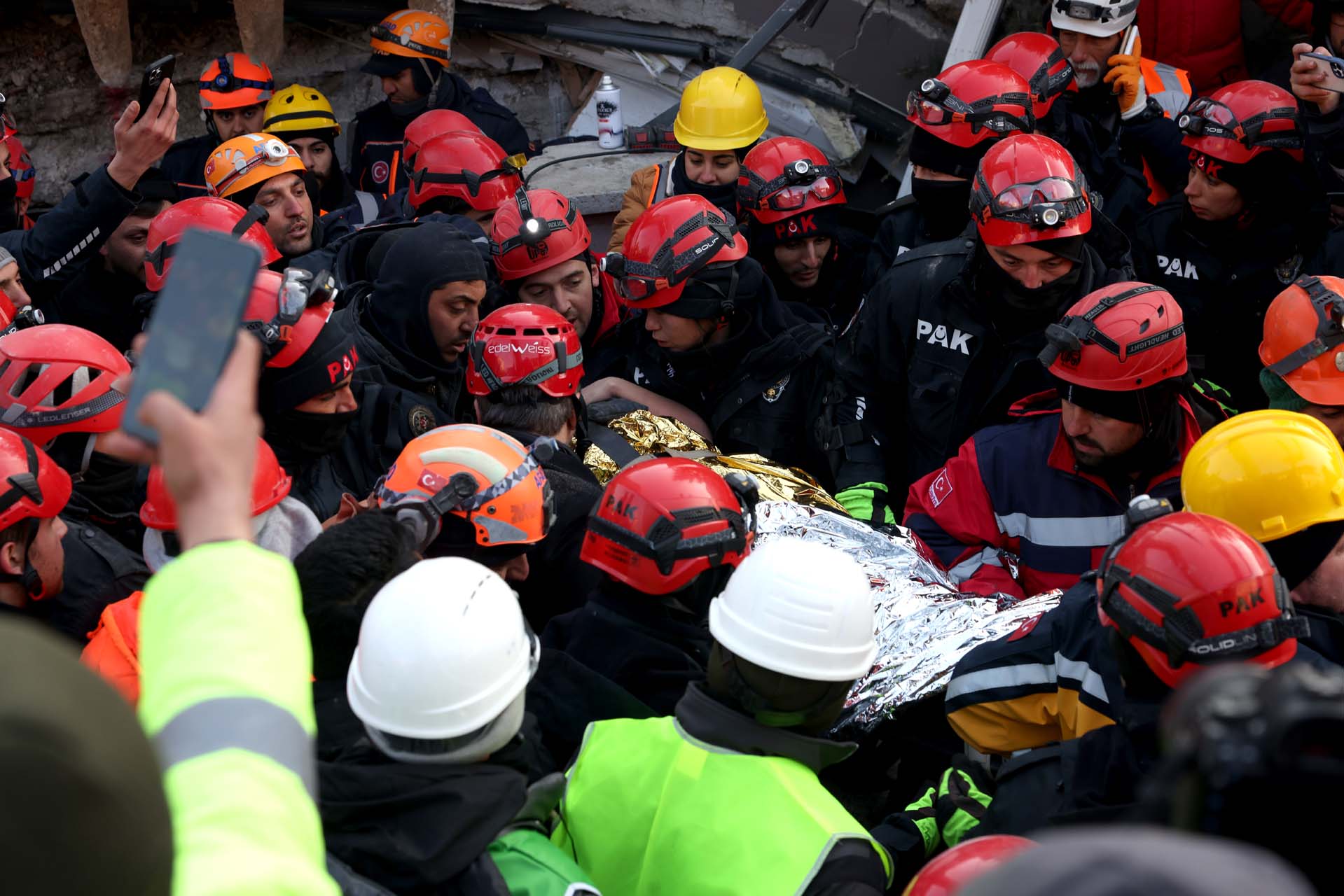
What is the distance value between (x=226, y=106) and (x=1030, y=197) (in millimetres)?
5037

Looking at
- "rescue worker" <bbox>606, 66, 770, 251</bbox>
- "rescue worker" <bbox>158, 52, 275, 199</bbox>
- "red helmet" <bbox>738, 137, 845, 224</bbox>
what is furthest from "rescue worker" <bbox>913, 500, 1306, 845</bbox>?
"rescue worker" <bbox>158, 52, 275, 199</bbox>

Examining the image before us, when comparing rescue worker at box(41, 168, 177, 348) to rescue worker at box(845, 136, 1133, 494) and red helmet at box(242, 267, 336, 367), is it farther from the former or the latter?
rescue worker at box(845, 136, 1133, 494)

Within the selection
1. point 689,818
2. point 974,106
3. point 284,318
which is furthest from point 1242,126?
point 689,818

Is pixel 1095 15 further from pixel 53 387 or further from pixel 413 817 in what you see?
pixel 413 817

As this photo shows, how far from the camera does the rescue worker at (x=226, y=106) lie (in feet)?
24.6

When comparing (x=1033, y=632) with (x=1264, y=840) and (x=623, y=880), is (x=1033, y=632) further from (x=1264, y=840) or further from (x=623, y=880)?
(x=1264, y=840)

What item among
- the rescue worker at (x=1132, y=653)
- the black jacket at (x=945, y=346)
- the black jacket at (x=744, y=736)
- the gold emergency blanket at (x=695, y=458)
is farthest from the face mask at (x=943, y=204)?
the black jacket at (x=744, y=736)

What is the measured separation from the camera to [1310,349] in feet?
13.2

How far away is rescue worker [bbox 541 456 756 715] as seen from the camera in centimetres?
317

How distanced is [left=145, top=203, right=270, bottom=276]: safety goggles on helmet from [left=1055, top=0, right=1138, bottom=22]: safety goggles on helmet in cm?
386

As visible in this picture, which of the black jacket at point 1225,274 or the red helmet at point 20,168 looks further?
the red helmet at point 20,168

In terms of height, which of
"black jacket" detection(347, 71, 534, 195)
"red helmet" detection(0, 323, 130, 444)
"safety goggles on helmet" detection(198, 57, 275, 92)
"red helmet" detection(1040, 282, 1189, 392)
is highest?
"red helmet" detection(1040, 282, 1189, 392)

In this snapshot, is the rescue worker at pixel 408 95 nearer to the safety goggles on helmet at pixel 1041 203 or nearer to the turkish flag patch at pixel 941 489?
the safety goggles on helmet at pixel 1041 203

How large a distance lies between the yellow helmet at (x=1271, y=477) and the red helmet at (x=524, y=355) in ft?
7.12
